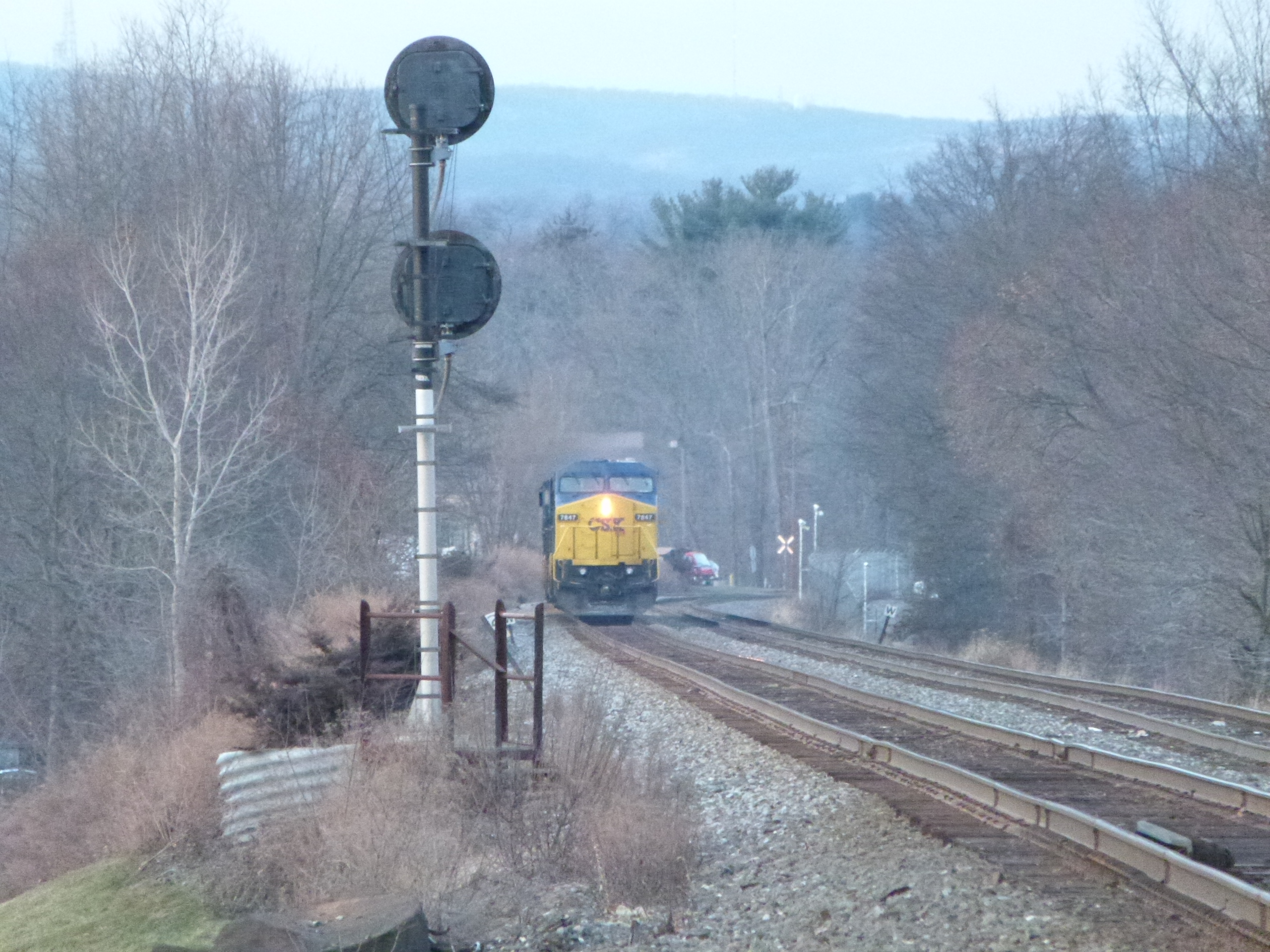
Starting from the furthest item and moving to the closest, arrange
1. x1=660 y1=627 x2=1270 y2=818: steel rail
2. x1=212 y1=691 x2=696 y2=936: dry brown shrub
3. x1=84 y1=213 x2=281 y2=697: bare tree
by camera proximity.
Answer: x1=84 y1=213 x2=281 y2=697: bare tree → x1=660 y1=627 x2=1270 y2=818: steel rail → x1=212 y1=691 x2=696 y2=936: dry brown shrub

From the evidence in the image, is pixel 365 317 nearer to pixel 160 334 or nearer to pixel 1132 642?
pixel 160 334

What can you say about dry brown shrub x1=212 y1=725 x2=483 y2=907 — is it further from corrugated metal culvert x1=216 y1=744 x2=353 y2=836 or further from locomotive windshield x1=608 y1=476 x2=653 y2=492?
locomotive windshield x1=608 y1=476 x2=653 y2=492

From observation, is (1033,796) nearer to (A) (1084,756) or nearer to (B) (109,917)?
(A) (1084,756)

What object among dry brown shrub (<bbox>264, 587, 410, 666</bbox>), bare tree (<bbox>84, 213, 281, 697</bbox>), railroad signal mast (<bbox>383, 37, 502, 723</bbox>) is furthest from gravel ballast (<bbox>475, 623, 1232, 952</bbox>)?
bare tree (<bbox>84, 213, 281, 697</bbox>)

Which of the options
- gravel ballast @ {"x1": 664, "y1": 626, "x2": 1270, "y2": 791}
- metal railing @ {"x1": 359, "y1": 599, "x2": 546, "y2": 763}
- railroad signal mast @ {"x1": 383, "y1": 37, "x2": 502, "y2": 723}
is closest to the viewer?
metal railing @ {"x1": 359, "y1": 599, "x2": 546, "y2": 763}

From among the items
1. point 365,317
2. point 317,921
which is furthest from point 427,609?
point 365,317

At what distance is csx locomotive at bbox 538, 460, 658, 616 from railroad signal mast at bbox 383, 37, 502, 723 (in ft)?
69.1

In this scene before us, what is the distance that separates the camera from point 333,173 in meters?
35.0

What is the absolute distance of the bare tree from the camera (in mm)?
24281

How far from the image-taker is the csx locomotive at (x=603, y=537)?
31422 mm

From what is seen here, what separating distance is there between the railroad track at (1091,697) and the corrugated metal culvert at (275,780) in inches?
290

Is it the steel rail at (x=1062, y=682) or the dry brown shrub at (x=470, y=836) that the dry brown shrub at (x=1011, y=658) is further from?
the dry brown shrub at (x=470, y=836)

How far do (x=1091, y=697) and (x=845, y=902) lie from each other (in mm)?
10626

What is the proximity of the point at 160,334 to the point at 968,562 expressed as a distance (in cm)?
2202
